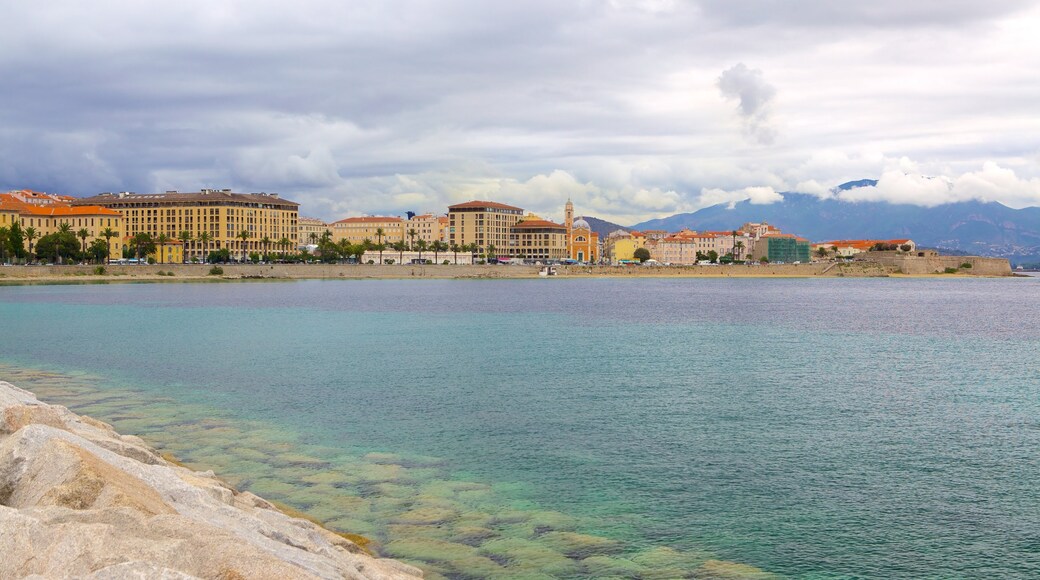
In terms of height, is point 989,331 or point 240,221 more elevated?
point 240,221

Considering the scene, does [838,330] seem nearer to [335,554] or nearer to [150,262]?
[335,554]

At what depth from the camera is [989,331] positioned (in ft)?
177

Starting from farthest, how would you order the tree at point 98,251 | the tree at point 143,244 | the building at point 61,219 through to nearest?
the tree at point 143,244 → the building at point 61,219 → the tree at point 98,251

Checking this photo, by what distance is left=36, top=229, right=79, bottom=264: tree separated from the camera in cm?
13388

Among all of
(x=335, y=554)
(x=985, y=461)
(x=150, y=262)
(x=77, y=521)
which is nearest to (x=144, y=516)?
(x=77, y=521)

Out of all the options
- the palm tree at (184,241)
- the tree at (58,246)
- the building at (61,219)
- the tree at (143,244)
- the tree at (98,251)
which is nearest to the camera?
the tree at (58,246)

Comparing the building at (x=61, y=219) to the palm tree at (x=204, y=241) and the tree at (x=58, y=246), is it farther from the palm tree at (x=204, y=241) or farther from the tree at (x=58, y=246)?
the palm tree at (x=204, y=241)

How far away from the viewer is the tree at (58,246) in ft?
439

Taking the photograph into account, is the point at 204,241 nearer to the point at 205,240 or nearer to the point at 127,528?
the point at 205,240

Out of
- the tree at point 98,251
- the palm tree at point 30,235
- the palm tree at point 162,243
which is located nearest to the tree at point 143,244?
the palm tree at point 162,243

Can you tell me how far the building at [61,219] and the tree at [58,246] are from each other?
7.12 metres

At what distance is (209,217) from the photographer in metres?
182

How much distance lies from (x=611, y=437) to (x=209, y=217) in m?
176

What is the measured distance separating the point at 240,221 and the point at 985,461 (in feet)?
590
